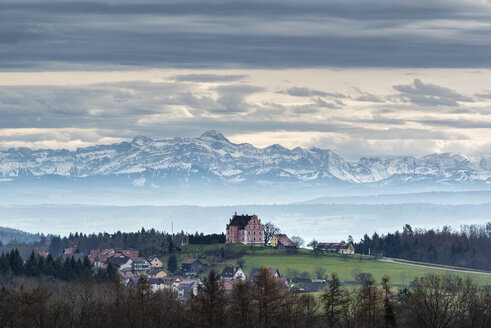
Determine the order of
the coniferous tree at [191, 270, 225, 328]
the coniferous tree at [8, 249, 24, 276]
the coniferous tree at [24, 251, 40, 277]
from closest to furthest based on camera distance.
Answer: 1. the coniferous tree at [191, 270, 225, 328]
2. the coniferous tree at [24, 251, 40, 277]
3. the coniferous tree at [8, 249, 24, 276]

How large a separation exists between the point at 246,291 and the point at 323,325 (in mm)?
10687

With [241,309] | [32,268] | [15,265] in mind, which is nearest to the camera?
[241,309]

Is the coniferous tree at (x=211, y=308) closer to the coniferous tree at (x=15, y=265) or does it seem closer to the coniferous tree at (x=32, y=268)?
the coniferous tree at (x=32, y=268)

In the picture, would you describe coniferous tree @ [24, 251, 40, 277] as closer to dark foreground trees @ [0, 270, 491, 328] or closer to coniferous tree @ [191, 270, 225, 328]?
dark foreground trees @ [0, 270, 491, 328]

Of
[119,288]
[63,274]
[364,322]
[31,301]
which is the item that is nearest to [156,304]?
[119,288]

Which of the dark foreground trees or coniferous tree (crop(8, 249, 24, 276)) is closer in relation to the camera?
the dark foreground trees

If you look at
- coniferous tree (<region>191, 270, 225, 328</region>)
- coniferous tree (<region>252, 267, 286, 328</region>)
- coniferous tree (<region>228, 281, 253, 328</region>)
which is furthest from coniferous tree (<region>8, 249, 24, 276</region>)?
coniferous tree (<region>252, 267, 286, 328</region>)

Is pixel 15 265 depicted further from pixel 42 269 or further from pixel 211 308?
pixel 211 308

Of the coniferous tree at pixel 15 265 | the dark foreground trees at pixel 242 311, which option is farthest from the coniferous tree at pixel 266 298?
the coniferous tree at pixel 15 265

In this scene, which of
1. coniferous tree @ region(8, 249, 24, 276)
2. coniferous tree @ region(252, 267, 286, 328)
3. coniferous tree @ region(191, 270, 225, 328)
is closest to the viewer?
coniferous tree @ region(191, 270, 225, 328)

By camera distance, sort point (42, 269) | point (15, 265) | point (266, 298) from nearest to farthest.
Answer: point (266, 298) < point (15, 265) < point (42, 269)

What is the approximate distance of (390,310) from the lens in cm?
10294

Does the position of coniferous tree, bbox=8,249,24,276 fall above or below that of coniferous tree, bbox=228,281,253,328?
above

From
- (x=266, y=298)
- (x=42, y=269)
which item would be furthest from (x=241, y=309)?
(x=42, y=269)
